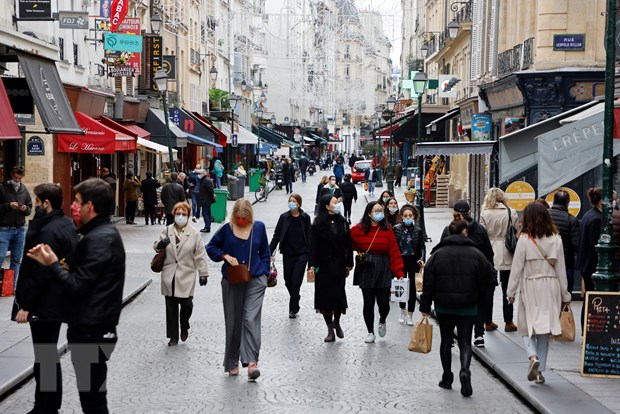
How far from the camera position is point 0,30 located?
20.5 m

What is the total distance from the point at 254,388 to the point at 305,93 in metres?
89.0

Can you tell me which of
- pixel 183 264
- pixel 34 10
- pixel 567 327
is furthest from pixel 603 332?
pixel 34 10

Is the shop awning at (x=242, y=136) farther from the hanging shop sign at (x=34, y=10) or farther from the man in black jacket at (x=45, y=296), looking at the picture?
the man in black jacket at (x=45, y=296)

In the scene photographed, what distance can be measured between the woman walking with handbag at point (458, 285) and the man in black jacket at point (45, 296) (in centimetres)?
345

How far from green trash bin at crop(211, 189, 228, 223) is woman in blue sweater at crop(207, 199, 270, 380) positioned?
72.5 feet

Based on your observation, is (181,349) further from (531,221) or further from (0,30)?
(0,30)

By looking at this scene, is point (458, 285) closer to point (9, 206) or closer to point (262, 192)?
point (9, 206)

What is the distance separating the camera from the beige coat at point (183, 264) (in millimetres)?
12266

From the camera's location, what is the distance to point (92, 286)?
22.5 feet

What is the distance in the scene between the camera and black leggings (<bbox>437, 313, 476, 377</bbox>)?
995cm

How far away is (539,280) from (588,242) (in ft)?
9.18

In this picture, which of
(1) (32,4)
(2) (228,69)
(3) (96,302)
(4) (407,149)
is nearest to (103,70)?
(1) (32,4)

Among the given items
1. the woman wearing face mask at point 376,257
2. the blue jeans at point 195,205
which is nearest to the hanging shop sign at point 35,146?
the blue jeans at point 195,205

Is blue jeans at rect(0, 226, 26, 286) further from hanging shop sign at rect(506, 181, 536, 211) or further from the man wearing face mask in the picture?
hanging shop sign at rect(506, 181, 536, 211)
